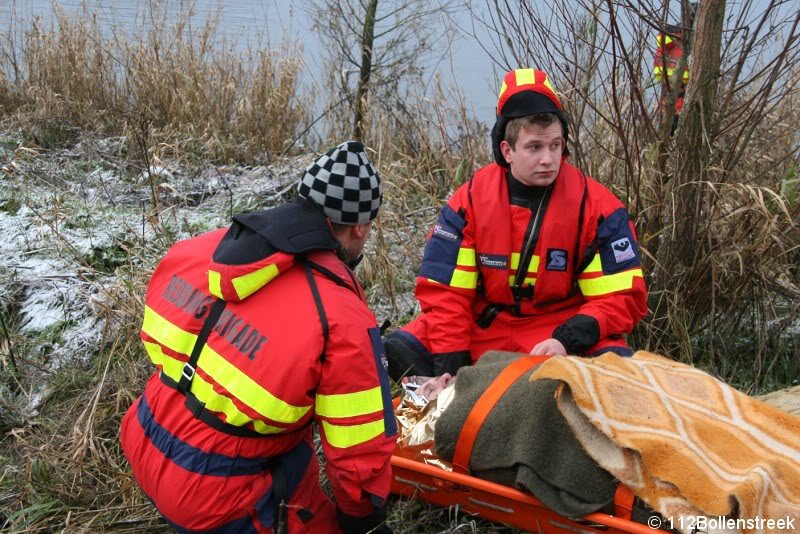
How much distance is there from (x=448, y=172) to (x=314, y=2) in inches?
89.5

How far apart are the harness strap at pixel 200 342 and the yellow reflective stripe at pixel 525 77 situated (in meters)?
1.55

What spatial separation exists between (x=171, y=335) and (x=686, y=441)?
1.52 meters

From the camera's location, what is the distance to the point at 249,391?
2068mm

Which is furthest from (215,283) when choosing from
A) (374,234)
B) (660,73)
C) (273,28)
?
(273,28)

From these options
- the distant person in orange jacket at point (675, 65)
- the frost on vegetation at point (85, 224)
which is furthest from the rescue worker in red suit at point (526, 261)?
the frost on vegetation at point (85, 224)

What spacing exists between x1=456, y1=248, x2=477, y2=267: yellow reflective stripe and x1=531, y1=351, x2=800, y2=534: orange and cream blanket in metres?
0.83

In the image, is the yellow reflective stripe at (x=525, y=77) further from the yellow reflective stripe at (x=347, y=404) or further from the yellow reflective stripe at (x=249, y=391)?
the yellow reflective stripe at (x=249, y=391)

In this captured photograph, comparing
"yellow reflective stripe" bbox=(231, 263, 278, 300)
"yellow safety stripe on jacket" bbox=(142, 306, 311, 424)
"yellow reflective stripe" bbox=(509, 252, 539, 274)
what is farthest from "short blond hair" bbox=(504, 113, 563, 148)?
"yellow safety stripe on jacket" bbox=(142, 306, 311, 424)

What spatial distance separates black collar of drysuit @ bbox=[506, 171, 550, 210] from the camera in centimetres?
322

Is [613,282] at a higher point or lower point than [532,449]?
higher

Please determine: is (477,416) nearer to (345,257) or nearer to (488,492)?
(488,492)

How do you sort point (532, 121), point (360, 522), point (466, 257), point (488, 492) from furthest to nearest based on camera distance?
point (466, 257)
point (532, 121)
point (488, 492)
point (360, 522)

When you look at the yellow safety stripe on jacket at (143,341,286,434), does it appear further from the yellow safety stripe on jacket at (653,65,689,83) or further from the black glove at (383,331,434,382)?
the yellow safety stripe on jacket at (653,65,689,83)

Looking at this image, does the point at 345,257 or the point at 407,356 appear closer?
the point at 345,257
